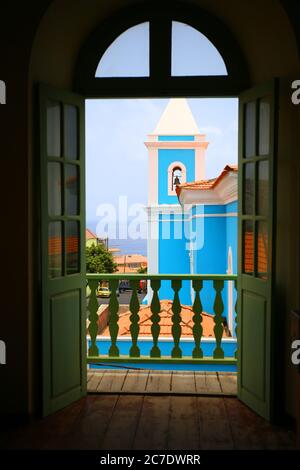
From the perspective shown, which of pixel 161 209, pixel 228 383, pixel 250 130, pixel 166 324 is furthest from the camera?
pixel 161 209

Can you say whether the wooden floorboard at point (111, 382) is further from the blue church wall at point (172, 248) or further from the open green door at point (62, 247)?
the blue church wall at point (172, 248)

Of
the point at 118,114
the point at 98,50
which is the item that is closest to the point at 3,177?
the point at 98,50

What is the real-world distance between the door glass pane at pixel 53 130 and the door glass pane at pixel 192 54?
1.04 metres

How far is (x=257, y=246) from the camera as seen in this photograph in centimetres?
362

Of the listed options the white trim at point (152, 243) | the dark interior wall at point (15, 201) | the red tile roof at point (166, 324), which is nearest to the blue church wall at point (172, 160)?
the white trim at point (152, 243)

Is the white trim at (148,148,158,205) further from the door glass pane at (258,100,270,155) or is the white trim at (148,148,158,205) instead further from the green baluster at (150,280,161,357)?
the door glass pane at (258,100,270,155)

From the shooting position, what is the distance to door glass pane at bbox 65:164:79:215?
3.75 m

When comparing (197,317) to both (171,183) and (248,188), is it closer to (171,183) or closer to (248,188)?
(248,188)

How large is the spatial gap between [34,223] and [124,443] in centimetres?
162

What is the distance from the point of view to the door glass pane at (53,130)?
355 centimetres

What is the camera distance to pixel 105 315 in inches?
659

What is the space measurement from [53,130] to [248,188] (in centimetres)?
158

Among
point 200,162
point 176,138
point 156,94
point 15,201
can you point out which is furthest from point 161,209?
point 15,201
